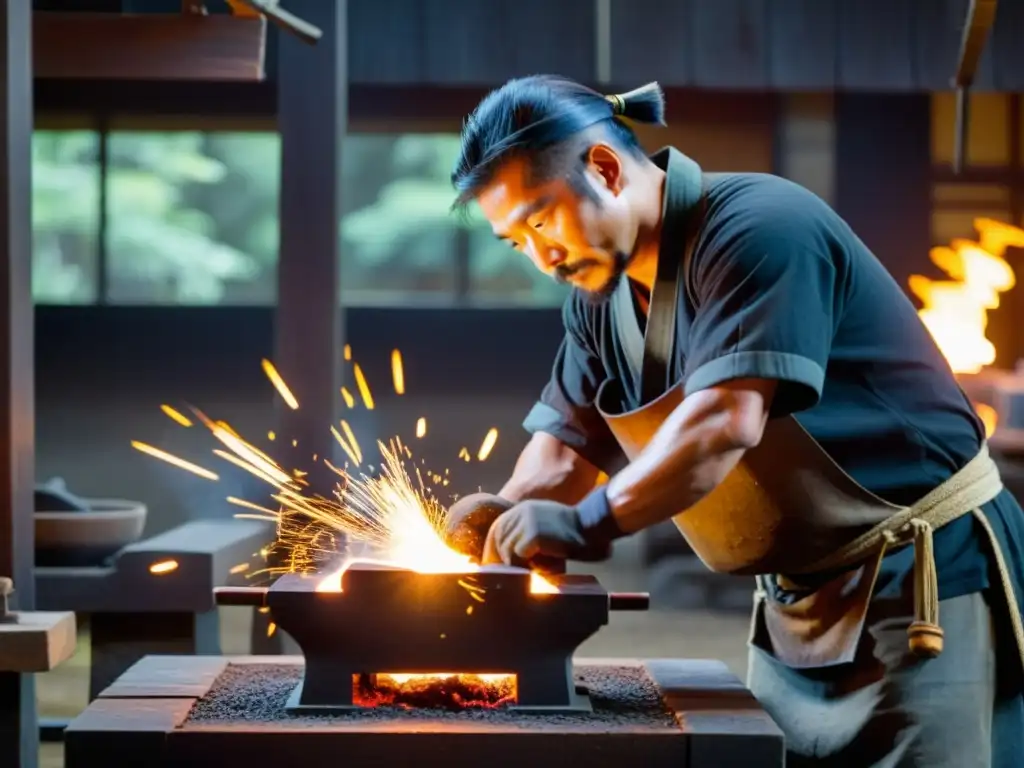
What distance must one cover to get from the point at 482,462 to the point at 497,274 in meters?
1.24

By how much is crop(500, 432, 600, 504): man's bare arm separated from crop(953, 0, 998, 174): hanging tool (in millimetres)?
2666

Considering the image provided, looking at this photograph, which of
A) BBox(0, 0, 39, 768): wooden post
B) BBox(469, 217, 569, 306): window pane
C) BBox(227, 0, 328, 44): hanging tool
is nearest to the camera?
BBox(0, 0, 39, 768): wooden post

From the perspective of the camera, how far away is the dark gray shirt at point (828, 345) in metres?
2.17

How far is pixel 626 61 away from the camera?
7094 mm

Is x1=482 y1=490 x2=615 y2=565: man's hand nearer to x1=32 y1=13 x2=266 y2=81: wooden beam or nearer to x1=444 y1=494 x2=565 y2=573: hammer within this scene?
x1=444 y1=494 x2=565 y2=573: hammer

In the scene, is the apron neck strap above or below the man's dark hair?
below

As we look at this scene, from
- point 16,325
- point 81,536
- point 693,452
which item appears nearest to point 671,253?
point 693,452

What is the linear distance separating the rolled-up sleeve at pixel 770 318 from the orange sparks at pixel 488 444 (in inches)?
242

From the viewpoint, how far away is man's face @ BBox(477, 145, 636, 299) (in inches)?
93.0

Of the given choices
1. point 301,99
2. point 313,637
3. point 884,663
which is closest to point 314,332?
point 301,99

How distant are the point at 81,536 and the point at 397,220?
13.7 ft


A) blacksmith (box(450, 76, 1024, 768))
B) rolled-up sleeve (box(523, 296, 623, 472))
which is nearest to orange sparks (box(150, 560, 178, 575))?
rolled-up sleeve (box(523, 296, 623, 472))

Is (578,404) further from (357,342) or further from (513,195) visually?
(357,342)

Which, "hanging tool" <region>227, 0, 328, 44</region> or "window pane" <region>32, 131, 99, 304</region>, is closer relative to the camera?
"hanging tool" <region>227, 0, 328, 44</region>
